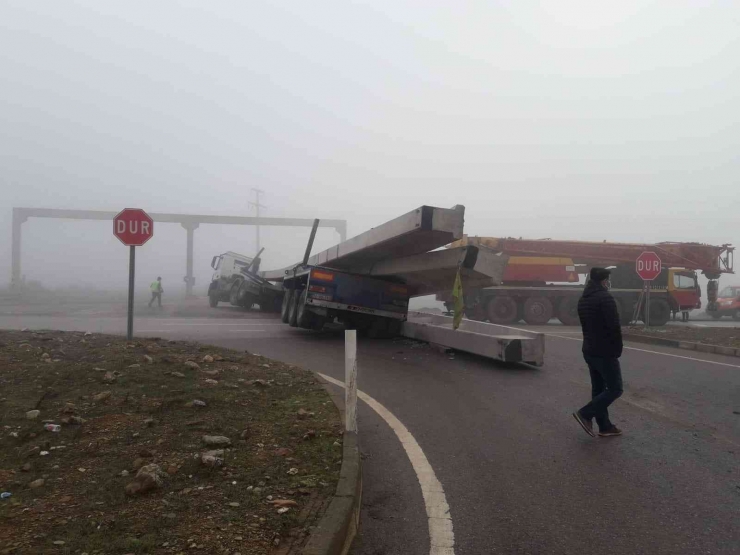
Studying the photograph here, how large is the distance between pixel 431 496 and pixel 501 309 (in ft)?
65.2

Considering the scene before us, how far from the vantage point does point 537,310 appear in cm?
2386

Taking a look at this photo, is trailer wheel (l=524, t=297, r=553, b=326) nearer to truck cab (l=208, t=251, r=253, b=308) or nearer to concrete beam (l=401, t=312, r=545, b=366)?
concrete beam (l=401, t=312, r=545, b=366)

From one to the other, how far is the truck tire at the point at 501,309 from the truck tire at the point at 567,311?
2.06m

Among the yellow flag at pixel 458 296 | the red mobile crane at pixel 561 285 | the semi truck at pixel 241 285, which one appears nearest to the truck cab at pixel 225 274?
the semi truck at pixel 241 285

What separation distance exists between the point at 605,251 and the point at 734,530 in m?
23.2

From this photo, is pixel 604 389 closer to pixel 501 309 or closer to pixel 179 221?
pixel 501 309

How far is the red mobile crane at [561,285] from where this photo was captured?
23.4 meters

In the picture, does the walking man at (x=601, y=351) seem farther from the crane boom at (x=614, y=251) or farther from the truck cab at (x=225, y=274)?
the truck cab at (x=225, y=274)

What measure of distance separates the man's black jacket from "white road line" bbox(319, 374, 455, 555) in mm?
2095

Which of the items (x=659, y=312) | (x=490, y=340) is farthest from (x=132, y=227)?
(x=659, y=312)

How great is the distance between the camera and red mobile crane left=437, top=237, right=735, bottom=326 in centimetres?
2342

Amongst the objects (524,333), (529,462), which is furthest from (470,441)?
(524,333)

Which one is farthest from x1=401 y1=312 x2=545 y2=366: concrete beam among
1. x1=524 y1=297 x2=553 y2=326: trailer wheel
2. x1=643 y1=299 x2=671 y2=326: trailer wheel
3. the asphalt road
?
x1=643 y1=299 x2=671 y2=326: trailer wheel

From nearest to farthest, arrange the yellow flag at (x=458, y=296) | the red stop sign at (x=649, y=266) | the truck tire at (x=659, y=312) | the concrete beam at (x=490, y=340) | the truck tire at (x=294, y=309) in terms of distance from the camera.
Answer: the concrete beam at (x=490, y=340) < the yellow flag at (x=458, y=296) < the truck tire at (x=294, y=309) < the red stop sign at (x=649, y=266) < the truck tire at (x=659, y=312)
